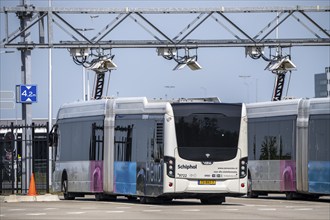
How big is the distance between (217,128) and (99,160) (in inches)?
207

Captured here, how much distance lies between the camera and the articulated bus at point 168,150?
36.2 meters

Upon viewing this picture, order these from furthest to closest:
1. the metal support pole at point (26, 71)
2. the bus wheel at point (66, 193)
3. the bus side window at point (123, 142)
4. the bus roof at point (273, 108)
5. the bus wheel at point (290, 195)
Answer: the metal support pole at point (26, 71)
the bus wheel at point (66, 193)
the bus wheel at point (290, 195)
the bus roof at point (273, 108)
the bus side window at point (123, 142)

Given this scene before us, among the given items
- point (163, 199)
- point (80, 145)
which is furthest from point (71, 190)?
point (163, 199)

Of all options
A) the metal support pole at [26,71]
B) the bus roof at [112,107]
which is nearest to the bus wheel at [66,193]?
the bus roof at [112,107]

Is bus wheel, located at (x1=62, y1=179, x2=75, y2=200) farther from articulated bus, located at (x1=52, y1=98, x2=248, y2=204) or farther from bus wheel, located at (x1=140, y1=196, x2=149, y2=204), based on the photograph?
bus wheel, located at (x1=140, y1=196, x2=149, y2=204)

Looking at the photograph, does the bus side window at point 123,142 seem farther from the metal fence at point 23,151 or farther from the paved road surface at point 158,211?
the metal fence at point 23,151

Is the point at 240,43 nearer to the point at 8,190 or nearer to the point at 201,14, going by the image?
the point at 201,14

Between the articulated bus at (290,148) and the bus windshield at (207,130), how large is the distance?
11.8 ft

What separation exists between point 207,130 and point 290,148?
18.5ft

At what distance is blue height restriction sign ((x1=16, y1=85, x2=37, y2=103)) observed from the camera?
4584 cm

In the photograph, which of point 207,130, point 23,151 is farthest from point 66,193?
point 207,130

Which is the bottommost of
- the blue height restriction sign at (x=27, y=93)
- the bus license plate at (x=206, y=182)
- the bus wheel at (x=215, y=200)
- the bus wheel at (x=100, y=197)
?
the bus wheel at (x=215, y=200)

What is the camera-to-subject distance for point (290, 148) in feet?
Answer: 136

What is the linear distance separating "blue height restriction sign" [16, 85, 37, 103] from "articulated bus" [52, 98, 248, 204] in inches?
213
